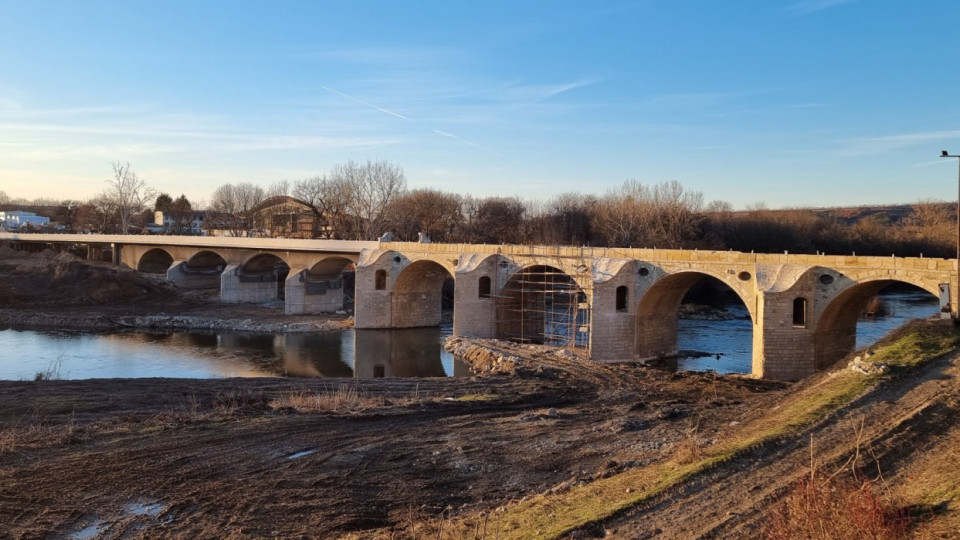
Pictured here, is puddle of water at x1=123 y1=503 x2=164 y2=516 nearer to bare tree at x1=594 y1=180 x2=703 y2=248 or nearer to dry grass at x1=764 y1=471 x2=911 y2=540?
dry grass at x1=764 y1=471 x2=911 y2=540

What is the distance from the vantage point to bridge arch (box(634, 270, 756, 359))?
→ 25.7 meters

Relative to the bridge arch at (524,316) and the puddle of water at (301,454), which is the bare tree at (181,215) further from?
the puddle of water at (301,454)

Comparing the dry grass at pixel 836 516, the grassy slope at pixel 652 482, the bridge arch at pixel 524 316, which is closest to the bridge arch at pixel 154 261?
the bridge arch at pixel 524 316

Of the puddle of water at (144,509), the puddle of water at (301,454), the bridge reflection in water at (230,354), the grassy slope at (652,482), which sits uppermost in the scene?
the grassy slope at (652,482)

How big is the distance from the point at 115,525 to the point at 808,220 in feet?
222

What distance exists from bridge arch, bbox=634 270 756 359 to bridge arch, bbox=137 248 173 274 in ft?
135

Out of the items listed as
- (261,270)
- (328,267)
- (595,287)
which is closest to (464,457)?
(595,287)

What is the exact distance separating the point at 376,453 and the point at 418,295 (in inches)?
1018

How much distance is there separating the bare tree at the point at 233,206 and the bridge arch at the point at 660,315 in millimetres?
56452

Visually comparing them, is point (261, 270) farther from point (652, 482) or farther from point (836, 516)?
point (836, 516)

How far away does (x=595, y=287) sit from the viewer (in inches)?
1020

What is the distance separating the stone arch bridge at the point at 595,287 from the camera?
21.4 metres

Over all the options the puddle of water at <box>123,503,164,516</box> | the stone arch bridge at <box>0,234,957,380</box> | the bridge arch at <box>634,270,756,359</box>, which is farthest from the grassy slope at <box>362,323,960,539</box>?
the bridge arch at <box>634,270,756,359</box>

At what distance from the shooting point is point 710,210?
64062 mm
